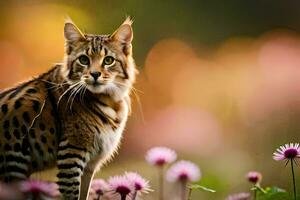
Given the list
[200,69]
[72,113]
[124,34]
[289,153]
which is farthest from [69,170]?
[200,69]

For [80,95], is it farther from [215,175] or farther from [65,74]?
[215,175]

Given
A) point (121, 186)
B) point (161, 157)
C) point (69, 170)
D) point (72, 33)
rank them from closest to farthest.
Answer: point (121, 186) < point (161, 157) < point (69, 170) < point (72, 33)

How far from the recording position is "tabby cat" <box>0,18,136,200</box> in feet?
9.87

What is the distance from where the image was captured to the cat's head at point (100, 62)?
10.2 ft

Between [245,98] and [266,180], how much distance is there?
36.9 inches

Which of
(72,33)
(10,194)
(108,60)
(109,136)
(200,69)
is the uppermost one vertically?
(200,69)

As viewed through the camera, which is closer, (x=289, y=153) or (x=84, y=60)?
(x=289, y=153)

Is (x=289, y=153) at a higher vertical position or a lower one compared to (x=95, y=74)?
lower

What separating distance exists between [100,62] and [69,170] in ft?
1.43

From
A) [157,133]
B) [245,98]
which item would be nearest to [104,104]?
[157,133]

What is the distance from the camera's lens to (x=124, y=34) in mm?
3283

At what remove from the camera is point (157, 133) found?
15.7 ft

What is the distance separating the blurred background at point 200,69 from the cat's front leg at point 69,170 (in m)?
1.17

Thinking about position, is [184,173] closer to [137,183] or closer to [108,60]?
[137,183]
